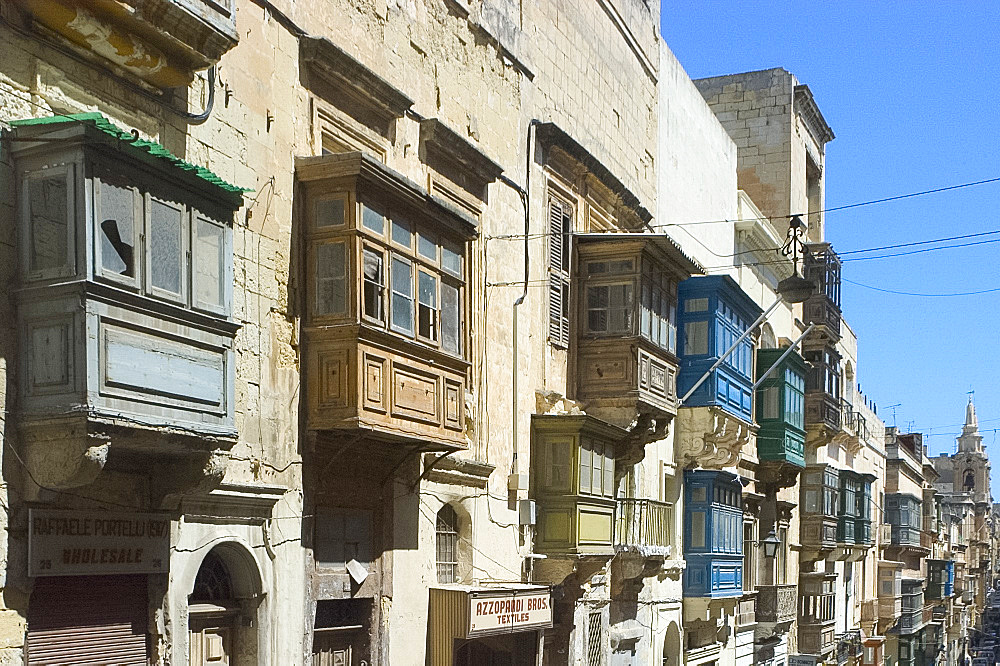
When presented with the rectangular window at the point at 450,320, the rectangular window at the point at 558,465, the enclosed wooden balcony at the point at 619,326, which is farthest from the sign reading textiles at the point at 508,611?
the enclosed wooden balcony at the point at 619,326

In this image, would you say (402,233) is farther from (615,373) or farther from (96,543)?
(615,373)

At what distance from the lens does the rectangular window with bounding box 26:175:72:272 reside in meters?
8.87

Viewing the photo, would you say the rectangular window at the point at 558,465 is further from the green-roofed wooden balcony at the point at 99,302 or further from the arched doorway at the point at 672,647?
the green-roofed wooden balcony at the point at 99,302

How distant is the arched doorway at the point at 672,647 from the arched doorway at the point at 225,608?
13309 mm

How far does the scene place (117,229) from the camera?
9.12m

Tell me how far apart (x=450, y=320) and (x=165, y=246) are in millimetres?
4748

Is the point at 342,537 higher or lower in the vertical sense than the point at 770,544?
higher

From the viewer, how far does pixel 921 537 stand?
60062 millimetres

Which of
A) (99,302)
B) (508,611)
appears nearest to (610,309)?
(508,611)

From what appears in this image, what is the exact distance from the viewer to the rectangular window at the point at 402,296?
12680 millimetres

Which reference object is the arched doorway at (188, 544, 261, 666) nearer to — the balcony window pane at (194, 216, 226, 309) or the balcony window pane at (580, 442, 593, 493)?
the balcony window pane at (194, 216, 226, 309)

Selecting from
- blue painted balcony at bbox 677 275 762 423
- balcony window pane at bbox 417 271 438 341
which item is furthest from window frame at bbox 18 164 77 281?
blue painted balcony at bbox 677 275 762 423

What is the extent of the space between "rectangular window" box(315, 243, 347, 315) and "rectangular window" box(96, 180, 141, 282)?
3.25 metres

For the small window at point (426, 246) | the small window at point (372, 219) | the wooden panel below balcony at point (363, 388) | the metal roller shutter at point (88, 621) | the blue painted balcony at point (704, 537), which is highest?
the small window at point (372, 219)
